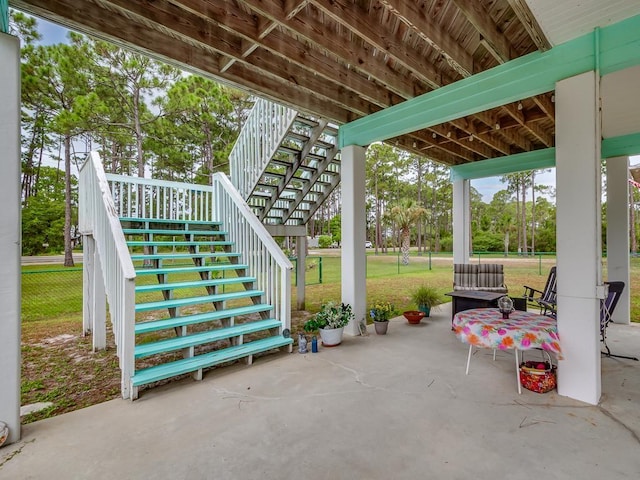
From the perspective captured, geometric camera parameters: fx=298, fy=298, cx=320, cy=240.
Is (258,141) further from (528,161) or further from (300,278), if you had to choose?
(528,161)

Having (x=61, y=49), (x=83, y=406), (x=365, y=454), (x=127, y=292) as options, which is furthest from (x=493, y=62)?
(x=61, y=49)

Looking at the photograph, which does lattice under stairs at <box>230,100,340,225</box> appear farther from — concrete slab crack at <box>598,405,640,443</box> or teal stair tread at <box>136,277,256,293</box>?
concrete slab crack at <box>598,405,640,443</box>

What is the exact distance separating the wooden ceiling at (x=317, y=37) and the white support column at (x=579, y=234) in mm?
633

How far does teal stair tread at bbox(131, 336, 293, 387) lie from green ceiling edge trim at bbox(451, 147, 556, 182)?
520 cm

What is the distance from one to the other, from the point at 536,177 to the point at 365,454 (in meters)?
29.9

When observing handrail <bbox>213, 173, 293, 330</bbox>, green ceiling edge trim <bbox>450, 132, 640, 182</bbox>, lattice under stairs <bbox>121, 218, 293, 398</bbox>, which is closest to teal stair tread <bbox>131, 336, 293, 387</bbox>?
lattice under stairs <bbox>121, 218, 293, 398</bbox>

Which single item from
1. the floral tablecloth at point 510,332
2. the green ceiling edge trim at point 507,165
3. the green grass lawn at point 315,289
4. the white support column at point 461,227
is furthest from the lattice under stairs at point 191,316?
the green ceiling edge trim at point 507,165

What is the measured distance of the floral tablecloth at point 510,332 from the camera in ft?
8.09

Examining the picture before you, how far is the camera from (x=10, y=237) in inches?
78.4

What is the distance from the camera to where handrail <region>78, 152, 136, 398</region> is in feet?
8.27

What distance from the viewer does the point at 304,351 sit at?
358 centimetres

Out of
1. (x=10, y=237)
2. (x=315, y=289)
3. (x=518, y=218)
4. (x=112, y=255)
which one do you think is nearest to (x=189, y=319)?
(x=112, y=255)

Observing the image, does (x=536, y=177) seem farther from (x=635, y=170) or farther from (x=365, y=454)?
(x=365, y=454)

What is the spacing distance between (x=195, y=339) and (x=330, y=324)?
1596 millimetres
